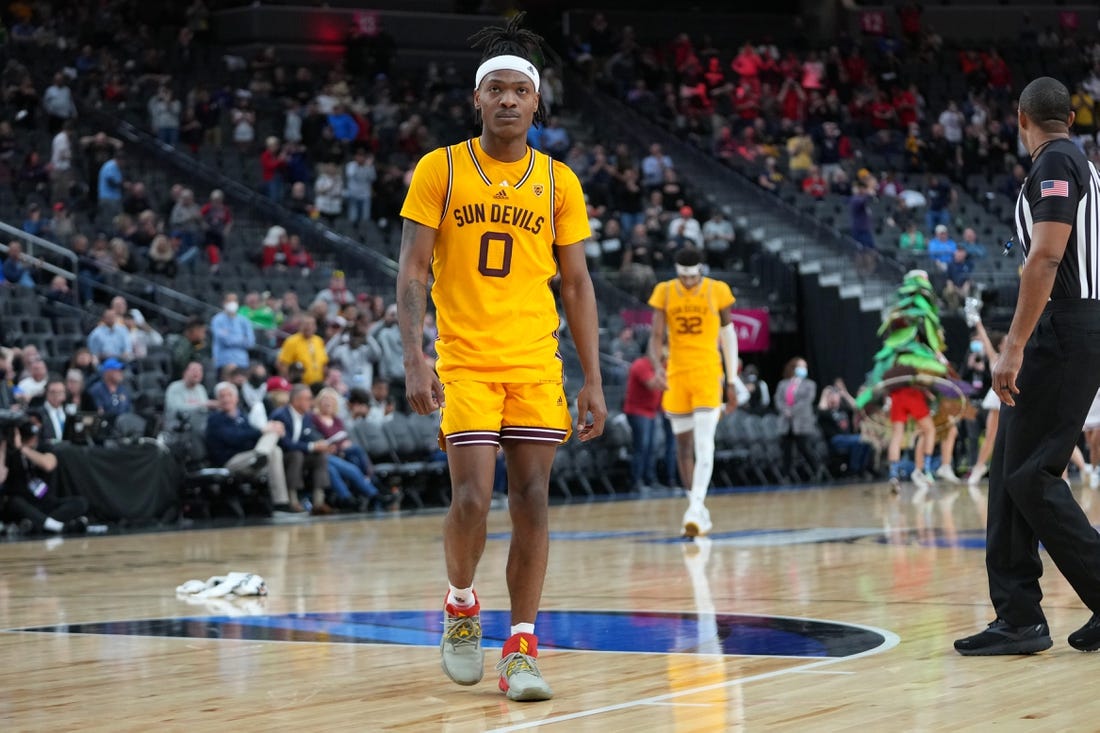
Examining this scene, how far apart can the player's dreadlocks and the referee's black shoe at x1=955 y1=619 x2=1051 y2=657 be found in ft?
7.97

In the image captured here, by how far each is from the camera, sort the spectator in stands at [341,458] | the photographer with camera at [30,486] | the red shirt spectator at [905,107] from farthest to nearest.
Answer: the red shirt spectator at [905,107]
the spectator in stands at [341,458]
the photographer with camera at [30,486]

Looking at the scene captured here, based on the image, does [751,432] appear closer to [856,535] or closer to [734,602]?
[856,535]

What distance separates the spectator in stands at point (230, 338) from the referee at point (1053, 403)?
496 inches

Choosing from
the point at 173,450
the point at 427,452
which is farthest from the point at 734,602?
the point at 427,452

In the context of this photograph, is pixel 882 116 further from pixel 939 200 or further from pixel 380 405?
pixel 380 405

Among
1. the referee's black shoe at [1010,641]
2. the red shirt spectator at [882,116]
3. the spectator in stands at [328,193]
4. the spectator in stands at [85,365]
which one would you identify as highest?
the red shirt spectator at [882,116]

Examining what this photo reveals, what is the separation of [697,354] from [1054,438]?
670cm

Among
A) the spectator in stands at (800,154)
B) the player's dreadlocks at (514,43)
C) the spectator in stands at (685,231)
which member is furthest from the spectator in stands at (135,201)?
the player's dreadlocks at (514,43)

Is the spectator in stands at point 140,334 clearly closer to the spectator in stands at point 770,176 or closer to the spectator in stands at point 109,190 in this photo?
the spectator in stands at point 109,190

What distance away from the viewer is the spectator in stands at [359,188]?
24453 mm

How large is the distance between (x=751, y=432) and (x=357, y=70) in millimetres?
10614

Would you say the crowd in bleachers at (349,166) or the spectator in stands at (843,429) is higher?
the crowd in bleachers at (349,166)

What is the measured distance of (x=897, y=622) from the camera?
7234 mm

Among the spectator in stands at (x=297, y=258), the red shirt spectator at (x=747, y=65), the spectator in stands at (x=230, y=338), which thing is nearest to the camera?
the spectator in stands at (x=230, y=338)
